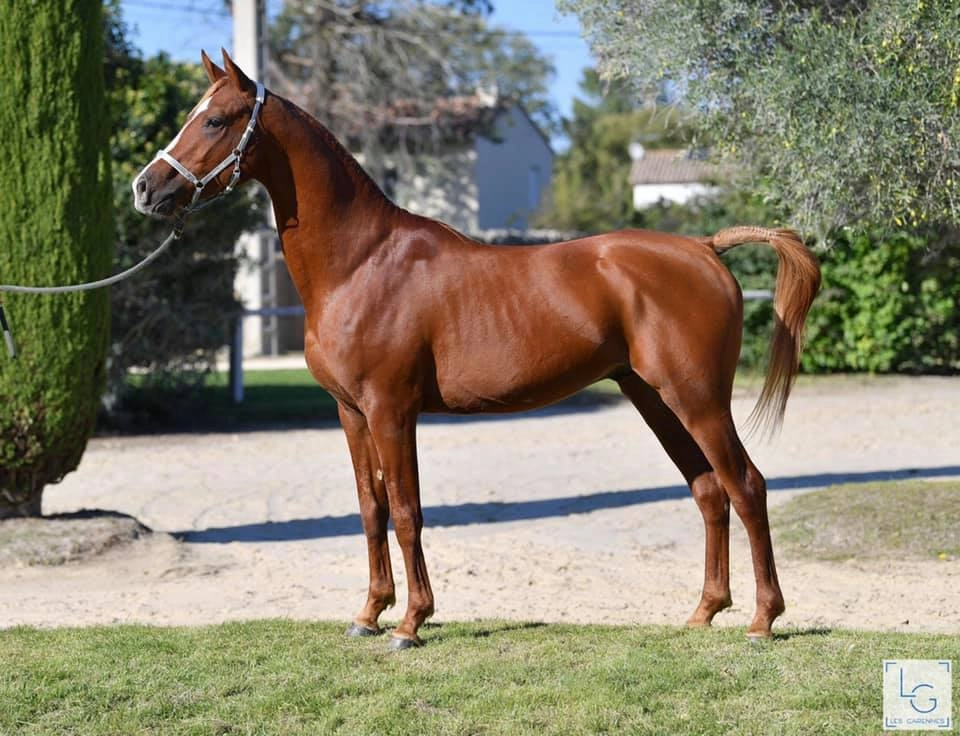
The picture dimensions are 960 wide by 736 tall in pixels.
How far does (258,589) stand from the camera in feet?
24.1

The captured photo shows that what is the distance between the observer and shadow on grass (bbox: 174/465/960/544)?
9094mm

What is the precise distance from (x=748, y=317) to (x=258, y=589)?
12595 mm

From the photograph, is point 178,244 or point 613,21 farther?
point 178,244

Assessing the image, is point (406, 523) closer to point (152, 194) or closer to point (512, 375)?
point (512, 375)

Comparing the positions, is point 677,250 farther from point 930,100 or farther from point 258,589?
point 258,589

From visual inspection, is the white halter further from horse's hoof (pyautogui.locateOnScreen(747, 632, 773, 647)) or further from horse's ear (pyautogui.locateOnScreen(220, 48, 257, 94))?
horse's hoof (pyautogui.locateOnScreen(747, 632, 773, 647))

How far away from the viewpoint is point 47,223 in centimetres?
806

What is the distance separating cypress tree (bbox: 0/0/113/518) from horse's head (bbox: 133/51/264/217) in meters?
3.08

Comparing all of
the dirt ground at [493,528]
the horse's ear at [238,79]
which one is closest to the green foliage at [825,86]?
the dirt ground at [493,528]

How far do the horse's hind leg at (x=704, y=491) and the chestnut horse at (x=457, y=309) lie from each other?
5.1 inches

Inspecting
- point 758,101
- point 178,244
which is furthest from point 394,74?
point 758,101

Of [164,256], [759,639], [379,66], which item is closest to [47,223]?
[759,639]

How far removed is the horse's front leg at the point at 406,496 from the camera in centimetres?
534

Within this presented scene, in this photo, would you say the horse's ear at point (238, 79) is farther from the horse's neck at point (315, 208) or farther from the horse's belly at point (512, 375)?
the horse's belly at point (512, 375)
